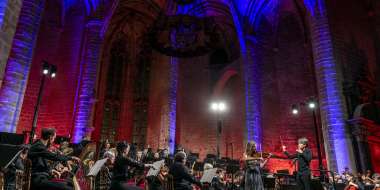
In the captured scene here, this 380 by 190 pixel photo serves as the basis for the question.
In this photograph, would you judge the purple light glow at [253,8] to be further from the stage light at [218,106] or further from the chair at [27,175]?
the chair at [27,175]

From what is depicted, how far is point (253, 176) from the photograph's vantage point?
6.73 m

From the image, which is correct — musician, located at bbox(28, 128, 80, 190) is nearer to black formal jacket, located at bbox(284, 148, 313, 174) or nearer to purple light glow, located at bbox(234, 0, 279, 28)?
black formal jacket, located at bbox(284, 148, 313, 174)

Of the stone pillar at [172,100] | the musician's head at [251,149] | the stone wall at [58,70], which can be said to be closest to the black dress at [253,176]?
the musician's head at [251,149]

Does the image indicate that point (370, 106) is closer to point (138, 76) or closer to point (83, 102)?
point (83, 102)

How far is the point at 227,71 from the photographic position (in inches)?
854

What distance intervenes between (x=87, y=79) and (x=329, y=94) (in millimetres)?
11253

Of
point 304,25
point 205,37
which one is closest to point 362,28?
point 304,25

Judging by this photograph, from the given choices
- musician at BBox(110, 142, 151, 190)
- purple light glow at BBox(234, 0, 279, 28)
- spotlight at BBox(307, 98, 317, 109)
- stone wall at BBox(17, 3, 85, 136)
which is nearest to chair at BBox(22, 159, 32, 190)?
musician at BBox(110, 142, 151, 190)

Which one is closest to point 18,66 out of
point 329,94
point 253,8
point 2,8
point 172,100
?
point 2,8

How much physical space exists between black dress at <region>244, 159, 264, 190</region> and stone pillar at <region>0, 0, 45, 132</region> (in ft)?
22.0

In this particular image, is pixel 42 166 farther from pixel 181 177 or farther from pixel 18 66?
pixel 18 66

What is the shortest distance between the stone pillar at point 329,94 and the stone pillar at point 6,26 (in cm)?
1128

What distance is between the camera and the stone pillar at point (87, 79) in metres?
13.9

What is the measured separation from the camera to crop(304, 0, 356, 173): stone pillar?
11.2 meters
